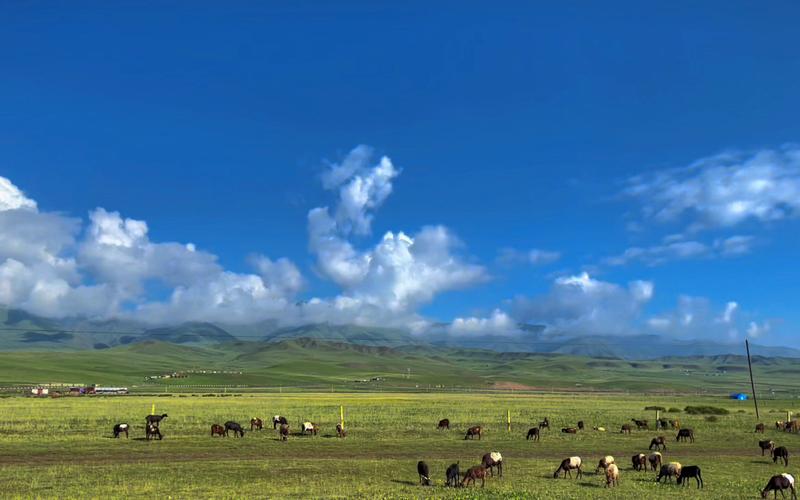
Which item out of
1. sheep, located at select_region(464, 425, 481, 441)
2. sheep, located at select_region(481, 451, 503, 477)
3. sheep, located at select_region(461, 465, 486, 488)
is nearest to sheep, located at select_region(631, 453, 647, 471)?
sheep, located at select_region(481, 451, 503, 477)

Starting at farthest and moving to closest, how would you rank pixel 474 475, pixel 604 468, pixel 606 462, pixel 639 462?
pixel 639 462
pixel 604 468
pixel 606 462
pixel 474 475

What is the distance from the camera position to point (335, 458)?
34.4m

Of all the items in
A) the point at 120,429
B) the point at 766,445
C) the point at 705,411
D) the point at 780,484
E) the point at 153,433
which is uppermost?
the point at 120,429

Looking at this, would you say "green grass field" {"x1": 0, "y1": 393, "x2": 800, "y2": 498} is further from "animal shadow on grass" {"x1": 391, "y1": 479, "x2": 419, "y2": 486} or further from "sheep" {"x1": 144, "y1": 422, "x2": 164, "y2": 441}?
"sheep" {"x1": 144, "y1": 422, "x2": 164, "y2": 441}

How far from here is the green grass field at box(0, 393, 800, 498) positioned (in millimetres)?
25172

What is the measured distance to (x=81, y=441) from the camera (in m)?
39.6

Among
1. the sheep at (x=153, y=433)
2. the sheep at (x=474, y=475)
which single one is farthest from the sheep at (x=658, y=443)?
the sheep at (x=153, y=433)

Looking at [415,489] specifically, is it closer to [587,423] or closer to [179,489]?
[179,489]

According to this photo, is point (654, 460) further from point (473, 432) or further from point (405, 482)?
point (473, 432)

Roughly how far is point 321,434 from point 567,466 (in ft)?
70.5

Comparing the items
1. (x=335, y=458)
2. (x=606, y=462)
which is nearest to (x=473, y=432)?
(x=335, y=458)

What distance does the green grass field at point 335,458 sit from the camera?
25.2 metres

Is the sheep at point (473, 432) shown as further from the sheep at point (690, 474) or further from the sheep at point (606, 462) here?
the sheep at point (690, 474)

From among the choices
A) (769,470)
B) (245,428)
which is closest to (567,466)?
(769,470)
